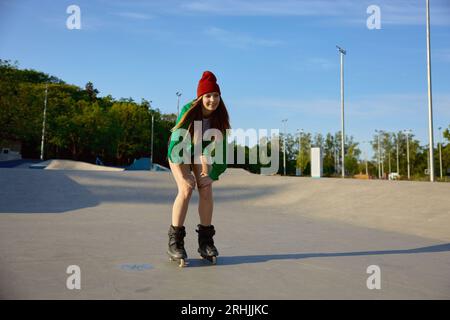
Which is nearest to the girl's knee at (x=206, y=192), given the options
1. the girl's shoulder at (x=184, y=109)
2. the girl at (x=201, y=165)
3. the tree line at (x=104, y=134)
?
the girl at (x=201, y=165)

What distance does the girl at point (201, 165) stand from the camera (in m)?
3.26

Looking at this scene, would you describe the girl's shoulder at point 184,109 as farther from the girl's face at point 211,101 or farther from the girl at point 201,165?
the girl's face at point 211,101

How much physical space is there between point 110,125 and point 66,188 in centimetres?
3456

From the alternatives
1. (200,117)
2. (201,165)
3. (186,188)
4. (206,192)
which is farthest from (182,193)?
(200,117)

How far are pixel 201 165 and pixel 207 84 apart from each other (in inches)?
31.3

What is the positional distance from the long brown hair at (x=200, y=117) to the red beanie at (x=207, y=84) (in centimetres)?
8

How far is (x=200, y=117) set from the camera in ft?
11.3

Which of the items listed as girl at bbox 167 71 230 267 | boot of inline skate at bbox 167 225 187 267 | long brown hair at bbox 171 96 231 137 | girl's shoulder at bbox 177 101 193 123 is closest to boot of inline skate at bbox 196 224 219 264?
girl at bbox 167 71 230 267

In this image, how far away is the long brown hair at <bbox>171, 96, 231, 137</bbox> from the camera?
3355 millimetres

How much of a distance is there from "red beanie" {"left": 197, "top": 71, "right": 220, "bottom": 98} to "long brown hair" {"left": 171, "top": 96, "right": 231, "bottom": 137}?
79 millimetres

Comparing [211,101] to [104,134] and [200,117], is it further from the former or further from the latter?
[104,134]
